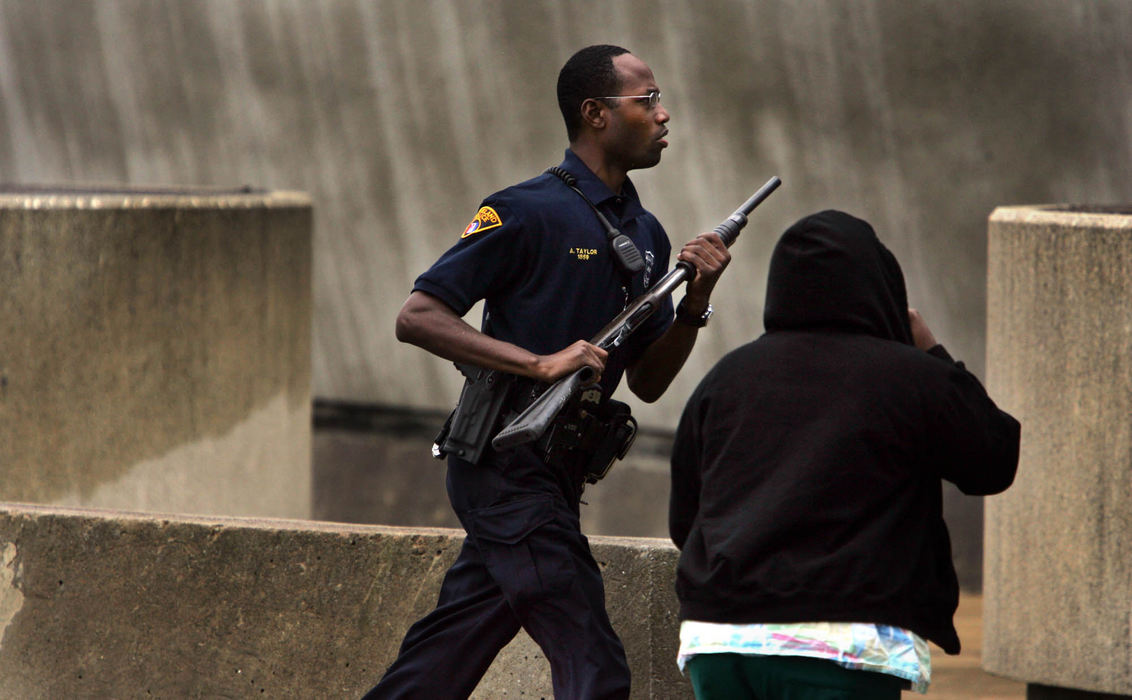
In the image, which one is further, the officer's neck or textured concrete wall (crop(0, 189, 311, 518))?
textured concrete wall (crop(0, 189, 311, 518))

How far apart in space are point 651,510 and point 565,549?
5.99 metres

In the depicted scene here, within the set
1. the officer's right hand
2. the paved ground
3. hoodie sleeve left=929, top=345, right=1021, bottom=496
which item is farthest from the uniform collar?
the paved ground

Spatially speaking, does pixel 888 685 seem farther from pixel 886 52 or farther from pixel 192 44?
pixel 192 44


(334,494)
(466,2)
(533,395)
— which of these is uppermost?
(466,2)

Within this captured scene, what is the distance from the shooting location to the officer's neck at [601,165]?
12.3ft

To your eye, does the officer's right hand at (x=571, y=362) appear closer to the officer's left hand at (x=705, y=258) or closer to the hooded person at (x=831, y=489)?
the officer's left hand at (x=705, y=258)

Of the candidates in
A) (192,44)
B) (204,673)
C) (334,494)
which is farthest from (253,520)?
(192,44)

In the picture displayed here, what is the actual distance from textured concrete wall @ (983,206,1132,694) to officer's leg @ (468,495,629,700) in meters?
2.41

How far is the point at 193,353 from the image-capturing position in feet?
23.5

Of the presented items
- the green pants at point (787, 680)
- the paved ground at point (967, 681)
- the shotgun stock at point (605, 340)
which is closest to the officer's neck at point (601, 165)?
the shotgun stock at point (605, 340)

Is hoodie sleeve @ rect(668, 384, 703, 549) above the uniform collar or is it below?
below

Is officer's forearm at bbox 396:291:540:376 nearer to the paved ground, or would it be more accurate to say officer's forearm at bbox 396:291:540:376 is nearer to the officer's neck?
the officer's neck

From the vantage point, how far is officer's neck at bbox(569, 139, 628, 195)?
376 cm

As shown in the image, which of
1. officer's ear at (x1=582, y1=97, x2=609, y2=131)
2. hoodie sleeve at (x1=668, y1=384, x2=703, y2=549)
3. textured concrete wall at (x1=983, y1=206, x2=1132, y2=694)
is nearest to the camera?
hoodie sleeve at (x1=668, y1=384, x2=703, y2=549)
